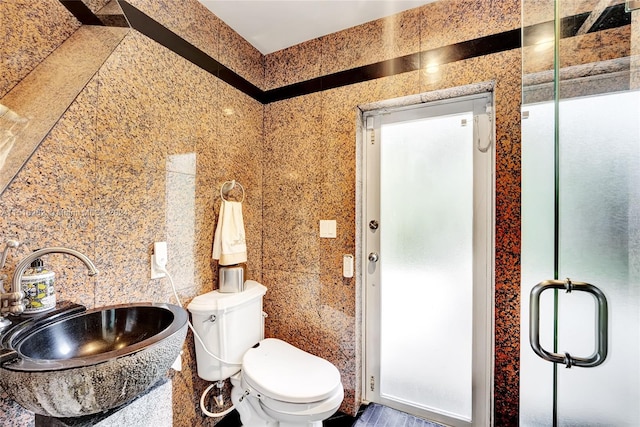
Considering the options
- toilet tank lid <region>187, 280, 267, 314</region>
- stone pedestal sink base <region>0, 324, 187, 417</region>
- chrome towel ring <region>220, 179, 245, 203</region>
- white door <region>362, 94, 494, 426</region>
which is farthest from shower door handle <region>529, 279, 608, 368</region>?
chrome towel ring <region>220, 179, 245, 203</region>

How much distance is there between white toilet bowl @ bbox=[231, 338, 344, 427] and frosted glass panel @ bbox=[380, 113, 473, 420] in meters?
0.56

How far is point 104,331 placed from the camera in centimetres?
102

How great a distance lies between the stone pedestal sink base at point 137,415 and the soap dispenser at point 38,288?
1.03 feet

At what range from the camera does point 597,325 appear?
842 millimetres

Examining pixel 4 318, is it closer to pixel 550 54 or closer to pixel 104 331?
pixel 104 331

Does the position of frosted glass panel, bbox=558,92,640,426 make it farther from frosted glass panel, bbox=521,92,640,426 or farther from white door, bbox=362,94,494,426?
white door, bbox=362,94,494,426

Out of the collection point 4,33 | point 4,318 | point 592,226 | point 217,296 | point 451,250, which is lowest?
point 217,296

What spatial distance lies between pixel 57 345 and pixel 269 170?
4.69 ft

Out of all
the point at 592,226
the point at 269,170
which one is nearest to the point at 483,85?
the point at 592,226

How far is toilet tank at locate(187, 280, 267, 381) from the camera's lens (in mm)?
1409

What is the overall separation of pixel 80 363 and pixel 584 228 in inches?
59.5

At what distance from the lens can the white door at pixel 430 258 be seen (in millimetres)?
1513

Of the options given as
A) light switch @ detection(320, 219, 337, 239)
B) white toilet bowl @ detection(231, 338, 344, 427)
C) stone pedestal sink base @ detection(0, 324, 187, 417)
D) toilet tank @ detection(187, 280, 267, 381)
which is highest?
light switch @ detection(320, 219, 337, 239)

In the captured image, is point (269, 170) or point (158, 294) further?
point (269, 170)
